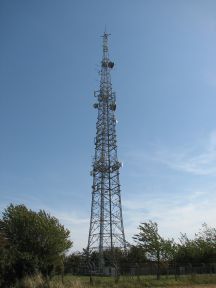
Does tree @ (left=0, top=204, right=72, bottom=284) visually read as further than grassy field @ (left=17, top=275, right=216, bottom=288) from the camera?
Yes

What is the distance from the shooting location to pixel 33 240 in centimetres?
3312

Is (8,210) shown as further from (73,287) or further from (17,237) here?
(73,287)

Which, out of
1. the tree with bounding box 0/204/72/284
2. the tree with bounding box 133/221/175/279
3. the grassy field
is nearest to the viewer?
the grassy field

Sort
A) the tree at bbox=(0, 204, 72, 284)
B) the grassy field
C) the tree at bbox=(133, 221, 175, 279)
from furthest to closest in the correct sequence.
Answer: the tree at bbox=(133, 221, 175, 279) → the tree at bbox=(0, 204, 72, 284) → the grassy field

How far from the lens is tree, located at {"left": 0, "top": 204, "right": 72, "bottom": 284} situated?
30.5 metres

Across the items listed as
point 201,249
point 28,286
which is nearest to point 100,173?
point 201,249

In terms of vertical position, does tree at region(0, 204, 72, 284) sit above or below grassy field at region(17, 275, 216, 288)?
above

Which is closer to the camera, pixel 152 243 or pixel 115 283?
pixel 115 283

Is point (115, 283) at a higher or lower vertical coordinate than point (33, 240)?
→ lower

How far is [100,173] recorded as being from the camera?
5919cm

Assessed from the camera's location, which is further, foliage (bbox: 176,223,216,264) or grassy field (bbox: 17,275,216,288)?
foliage (bbox: 176,223,216,264)

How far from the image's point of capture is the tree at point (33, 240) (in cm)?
3047

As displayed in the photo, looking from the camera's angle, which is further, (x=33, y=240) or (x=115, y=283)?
(x=33, y=240)

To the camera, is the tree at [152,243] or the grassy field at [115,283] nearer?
the grassy field at [115,283]
